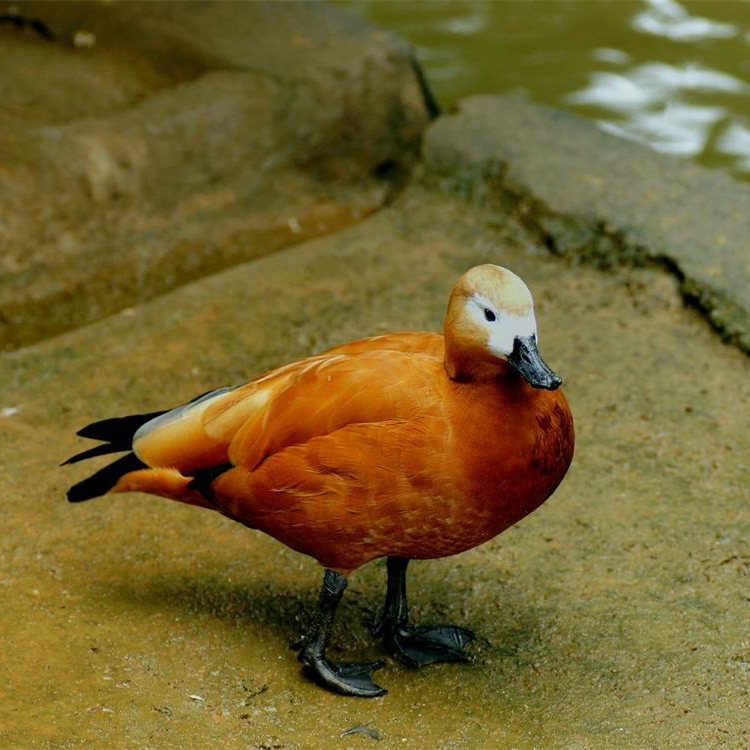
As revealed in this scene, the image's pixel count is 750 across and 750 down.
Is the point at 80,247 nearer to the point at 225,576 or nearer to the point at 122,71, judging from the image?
the point at 122,71

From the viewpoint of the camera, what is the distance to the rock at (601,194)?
500 centimetres

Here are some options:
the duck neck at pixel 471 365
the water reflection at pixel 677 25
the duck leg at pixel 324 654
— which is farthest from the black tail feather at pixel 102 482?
the water reflection at pixel 677 25

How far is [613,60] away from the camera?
8773mm

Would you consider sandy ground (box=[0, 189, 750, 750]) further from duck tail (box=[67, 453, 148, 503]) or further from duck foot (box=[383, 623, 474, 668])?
duck tail (box=[67, 453, 148, 503])

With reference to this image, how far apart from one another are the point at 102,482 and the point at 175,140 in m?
2.77

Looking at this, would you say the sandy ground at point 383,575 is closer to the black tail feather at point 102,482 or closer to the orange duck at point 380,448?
the orange duck at point 380,448

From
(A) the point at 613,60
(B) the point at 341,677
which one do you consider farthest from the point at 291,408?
(A) the point at 613,60

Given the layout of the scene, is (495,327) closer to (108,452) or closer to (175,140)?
(108,452)

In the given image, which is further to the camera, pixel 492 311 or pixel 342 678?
pixel 342 678

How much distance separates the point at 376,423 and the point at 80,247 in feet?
9.56

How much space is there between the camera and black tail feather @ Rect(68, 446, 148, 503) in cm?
343

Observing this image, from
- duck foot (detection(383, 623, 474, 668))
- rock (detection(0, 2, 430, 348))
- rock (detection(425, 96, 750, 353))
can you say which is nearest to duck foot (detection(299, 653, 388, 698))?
duck foot (detection(383, 623, 474, 668))

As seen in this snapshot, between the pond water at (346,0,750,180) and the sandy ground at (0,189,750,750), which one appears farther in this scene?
the pond water at (346,0,750,180)

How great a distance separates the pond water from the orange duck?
5004mm
